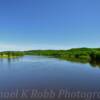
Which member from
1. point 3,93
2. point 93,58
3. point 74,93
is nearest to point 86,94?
point 74,93

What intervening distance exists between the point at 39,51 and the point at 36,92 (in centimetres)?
13965

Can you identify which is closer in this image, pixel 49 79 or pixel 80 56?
pixel 49 79

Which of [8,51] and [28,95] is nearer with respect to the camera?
[28,95]

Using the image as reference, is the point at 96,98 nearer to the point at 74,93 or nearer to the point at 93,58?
the point at 74,93

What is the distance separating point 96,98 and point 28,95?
12.9 feet

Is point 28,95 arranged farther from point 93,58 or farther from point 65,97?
point 93,58

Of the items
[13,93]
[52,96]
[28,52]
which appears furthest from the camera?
Answer: [28,52]

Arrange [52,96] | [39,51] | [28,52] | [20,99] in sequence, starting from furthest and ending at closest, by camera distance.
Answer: [28,52] → [39,51] → [52,96] → [20,99]

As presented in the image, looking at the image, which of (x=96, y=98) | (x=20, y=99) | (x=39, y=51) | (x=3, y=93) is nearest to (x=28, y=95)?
(x=20, y=99)

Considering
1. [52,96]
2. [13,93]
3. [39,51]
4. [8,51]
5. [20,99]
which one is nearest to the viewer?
[20,99]

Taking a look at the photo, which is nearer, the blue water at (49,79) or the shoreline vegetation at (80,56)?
the blue water at (49,79)

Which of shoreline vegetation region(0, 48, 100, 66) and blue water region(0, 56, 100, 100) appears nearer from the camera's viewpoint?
blue water region(0, 56, 100, 100)

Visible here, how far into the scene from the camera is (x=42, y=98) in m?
10.9

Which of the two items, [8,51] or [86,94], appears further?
[8,51]
